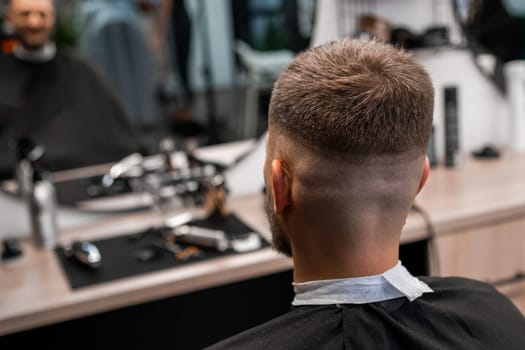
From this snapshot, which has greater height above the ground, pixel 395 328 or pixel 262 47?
pixel 262 47

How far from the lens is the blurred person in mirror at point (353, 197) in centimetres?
91

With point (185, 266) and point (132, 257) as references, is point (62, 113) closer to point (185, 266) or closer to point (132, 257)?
point (132, 257)


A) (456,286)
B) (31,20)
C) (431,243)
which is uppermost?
(31,20)

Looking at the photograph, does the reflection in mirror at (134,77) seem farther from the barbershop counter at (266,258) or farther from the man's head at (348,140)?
the man's head at (348,140)

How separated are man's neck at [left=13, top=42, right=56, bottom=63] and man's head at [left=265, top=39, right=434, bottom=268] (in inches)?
53.2

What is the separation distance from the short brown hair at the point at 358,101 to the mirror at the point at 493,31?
6.42ft

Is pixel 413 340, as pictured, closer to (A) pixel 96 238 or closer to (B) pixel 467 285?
(B) pixel 467 285

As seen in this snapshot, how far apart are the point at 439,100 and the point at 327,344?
1.93m

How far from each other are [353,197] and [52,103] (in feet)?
5.05

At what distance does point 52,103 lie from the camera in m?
2.14

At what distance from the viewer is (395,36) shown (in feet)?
8.17

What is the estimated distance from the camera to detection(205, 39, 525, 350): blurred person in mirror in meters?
0.91

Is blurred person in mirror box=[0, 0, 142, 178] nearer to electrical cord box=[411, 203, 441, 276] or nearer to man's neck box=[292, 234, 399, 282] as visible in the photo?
electrical cord box=[411, 203, 441, 276]

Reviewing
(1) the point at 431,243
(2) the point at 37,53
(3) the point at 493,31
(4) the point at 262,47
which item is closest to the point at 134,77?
(2) the point at 37,53
